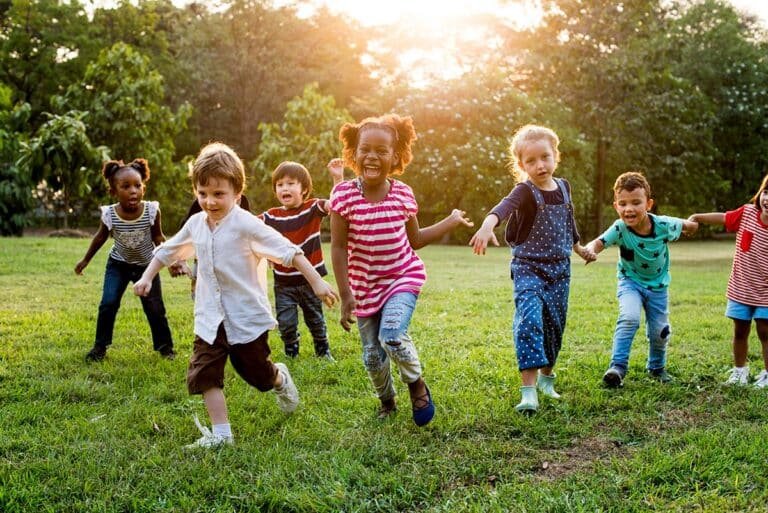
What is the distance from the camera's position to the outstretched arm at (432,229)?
13.8 feet

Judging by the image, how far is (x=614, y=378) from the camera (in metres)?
5.08

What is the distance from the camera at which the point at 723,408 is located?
4.57 metres

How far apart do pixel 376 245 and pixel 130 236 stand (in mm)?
2764

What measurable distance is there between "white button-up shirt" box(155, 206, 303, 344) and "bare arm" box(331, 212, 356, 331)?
0.93 ft

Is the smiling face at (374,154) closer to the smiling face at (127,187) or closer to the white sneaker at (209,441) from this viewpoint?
the white sneaker at (209,441)

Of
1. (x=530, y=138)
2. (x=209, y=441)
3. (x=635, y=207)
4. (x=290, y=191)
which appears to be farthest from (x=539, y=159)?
(x=209, y=441)

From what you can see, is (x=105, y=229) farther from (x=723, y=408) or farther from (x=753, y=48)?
(x=753, y=48)

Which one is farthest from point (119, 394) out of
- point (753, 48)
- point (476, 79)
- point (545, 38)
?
point (753, 48)

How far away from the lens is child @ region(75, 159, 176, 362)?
603cm

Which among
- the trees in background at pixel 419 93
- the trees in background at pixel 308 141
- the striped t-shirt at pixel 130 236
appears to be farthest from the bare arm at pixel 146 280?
the trees in background at pixel 308 141

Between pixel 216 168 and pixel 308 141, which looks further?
pixel 308 141

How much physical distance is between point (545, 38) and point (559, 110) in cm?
341

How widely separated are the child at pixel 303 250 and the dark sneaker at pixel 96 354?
141 centimetres

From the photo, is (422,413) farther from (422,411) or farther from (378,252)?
(378,252)
